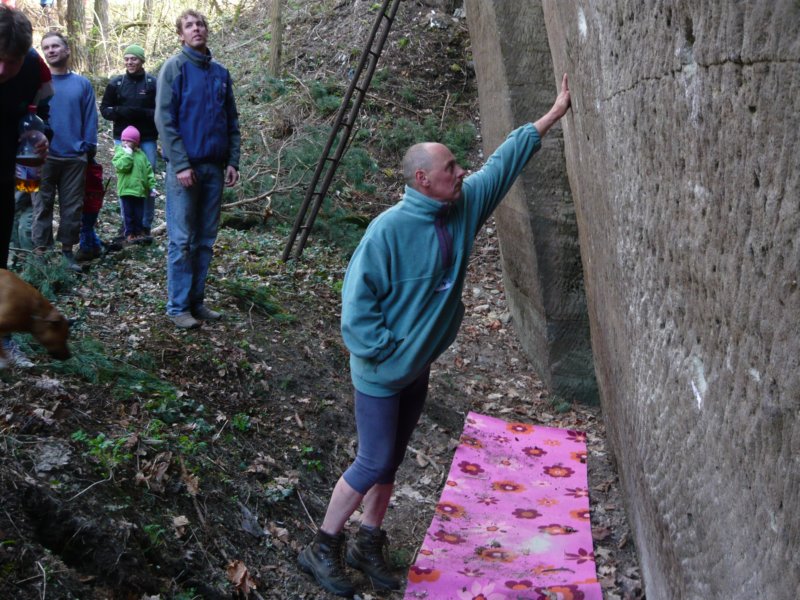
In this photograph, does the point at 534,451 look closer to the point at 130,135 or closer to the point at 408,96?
the point at 130,135

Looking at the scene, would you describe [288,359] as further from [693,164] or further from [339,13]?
[339,13]

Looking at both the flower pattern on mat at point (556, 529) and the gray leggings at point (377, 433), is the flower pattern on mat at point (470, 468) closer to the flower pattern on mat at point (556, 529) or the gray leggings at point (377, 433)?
the flower pattern on mat at point (556, 529)

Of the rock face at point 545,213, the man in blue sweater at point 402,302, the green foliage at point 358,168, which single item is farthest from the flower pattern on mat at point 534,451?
the green foliage at point 358,168

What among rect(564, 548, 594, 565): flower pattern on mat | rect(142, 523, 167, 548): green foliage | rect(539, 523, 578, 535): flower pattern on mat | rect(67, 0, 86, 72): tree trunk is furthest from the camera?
rect(67, 0, 86, 72): tree trunk

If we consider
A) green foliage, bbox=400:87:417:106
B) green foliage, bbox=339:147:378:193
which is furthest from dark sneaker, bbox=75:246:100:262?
green foliage, bbox=400:87:417:106

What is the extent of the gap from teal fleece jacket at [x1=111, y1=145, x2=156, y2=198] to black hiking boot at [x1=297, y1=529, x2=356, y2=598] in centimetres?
497

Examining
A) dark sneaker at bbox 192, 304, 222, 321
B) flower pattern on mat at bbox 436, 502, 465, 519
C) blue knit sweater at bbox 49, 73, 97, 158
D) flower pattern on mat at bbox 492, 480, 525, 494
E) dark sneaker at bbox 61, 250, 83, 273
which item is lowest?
flower pattern on mat at bbox 492, 480, 525, 494

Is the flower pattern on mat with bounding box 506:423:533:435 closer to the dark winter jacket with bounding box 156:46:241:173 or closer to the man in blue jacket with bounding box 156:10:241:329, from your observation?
the man in blue jacket with bounding box 156:10:241:329

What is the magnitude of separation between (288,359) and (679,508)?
145 inches

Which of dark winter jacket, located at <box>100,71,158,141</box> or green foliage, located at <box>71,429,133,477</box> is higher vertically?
dark winter jacket, located at <box>100,71,158,141</box>

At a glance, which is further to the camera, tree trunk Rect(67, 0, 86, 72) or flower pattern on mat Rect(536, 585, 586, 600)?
tree trunk Rect(67, 0, 86, 72)

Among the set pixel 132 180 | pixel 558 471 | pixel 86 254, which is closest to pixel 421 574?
pixel 558 471

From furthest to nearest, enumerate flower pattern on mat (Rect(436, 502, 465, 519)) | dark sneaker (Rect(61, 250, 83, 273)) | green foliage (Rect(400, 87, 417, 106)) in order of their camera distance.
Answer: green foliage (Rect(400, 87, 417, 106)) → dark sneaker (Rect(61, 250, 83, 273)) → flower pattern on mat (Rect(436, 502, 465, 519))

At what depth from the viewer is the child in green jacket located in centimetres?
803
